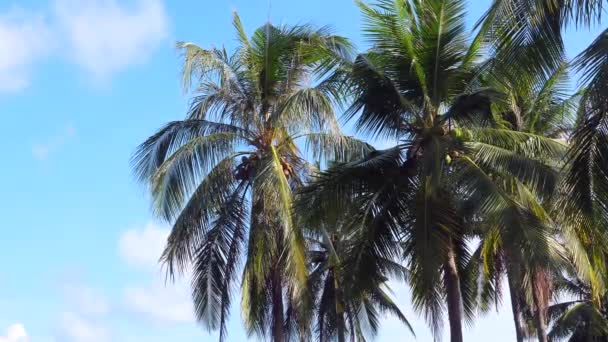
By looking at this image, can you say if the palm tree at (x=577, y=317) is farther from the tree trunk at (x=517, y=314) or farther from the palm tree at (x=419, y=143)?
the palm tree at (x=419, y=143)

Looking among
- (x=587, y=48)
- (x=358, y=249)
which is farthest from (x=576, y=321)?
(x=587, y=48)

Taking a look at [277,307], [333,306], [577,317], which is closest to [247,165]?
[277,307]

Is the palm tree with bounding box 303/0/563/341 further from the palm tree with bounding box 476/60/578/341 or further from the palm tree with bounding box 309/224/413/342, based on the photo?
the palm tree with bounding box 309/224/413/342

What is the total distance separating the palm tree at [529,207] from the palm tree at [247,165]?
3.82 metres

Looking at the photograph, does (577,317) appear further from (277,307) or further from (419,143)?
(419,143)

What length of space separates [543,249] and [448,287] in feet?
8.12

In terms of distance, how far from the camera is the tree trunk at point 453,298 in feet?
51.0

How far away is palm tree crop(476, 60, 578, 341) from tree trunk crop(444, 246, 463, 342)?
0.91 metres

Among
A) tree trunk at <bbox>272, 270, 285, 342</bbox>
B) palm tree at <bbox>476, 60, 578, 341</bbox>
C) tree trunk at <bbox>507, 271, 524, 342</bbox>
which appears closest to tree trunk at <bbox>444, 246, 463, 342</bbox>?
palm tree at <bbox>476, 60, 578, 341</bbox>

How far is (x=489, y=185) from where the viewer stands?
14.7 metres

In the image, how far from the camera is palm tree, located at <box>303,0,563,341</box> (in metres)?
15.2

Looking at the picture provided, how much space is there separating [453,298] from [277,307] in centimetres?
500

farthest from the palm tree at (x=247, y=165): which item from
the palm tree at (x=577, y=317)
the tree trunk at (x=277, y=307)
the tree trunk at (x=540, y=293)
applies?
the palm tree at (x=577, y=317)

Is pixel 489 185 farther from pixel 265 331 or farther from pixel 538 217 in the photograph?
pixel 265 331
